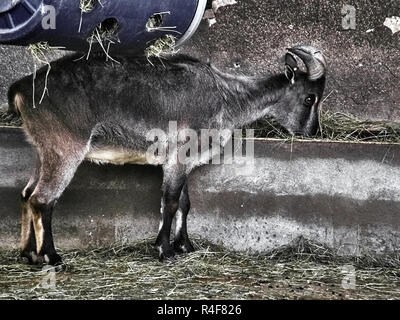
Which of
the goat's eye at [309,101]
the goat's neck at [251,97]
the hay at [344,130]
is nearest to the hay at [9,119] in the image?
the goat's neck at [251,97]

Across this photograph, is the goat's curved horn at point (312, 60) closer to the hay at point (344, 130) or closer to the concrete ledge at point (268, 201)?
the hay at point (344, 130)

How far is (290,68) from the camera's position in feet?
22.9

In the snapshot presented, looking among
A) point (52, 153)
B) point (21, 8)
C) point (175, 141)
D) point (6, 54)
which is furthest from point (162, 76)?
point (21, 8)

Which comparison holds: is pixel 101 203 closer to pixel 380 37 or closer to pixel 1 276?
pixel 1 276

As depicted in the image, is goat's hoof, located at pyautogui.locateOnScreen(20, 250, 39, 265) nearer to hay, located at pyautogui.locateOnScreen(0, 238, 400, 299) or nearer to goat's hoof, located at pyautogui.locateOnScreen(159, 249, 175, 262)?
hay, located at pyautogui.locateOnScreen(0, 238, 400, 299)

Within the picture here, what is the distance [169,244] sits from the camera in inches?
249

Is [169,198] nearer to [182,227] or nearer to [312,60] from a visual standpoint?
[182,227]

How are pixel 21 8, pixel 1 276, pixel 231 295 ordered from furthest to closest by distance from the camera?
pixel 1 276
pixel 231 295
pixel 21 8

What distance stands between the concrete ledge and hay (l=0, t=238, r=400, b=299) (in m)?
0.12

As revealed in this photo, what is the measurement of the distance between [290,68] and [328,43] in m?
0.64

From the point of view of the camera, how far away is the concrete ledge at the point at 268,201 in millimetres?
6578

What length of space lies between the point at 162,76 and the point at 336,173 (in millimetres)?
1661

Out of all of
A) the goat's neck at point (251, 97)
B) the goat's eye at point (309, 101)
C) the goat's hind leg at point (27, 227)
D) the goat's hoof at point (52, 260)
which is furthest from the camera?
the goat's eye at point (309, 101)

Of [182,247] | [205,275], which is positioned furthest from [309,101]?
[205,275]
